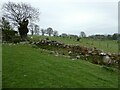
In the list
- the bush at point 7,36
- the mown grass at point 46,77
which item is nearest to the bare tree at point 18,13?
the bush at point 7,36

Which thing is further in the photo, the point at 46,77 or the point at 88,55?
the point at 88,55

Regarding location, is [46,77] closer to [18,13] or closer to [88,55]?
[88,55]

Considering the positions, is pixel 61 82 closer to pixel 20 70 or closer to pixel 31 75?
pixel 31 75

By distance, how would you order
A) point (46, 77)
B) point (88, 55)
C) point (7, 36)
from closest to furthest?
point (46, 77) < point (88, 55) < point (7, 36)

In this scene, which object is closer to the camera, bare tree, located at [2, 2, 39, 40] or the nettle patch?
the nettle patch

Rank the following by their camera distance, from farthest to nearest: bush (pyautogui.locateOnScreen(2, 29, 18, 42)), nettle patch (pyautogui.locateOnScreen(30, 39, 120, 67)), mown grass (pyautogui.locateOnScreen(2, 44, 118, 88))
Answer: bush (pyautogui.locateOnScreen(2, 29, 18, 42)) < nettle patch (pyautogui.locateOnScreen(30, 39, 120, 67)) < mown grass (pyautogui.locateOnScreen(2, 44, 118, 88))

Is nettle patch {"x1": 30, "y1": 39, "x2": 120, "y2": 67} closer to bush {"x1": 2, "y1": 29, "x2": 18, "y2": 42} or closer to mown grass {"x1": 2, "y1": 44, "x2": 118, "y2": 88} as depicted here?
mown grass {"x1": 2, "y1": 44, "x2": 118, "y2": 88}

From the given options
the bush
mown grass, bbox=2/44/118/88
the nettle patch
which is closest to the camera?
mown grass, bbox=2/44/118/88

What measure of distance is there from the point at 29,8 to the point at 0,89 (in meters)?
42.4

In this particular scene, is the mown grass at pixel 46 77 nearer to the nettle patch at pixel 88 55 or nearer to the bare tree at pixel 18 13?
the nettle patch at pixel 88 55

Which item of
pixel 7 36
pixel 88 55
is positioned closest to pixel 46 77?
pixel 88 55

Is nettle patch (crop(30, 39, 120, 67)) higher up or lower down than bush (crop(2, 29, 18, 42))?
lower down

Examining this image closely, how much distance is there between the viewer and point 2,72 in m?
13.8

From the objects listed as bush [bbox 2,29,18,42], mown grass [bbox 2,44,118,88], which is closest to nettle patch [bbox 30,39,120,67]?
mown grass [bbox 2,44,118,88]
